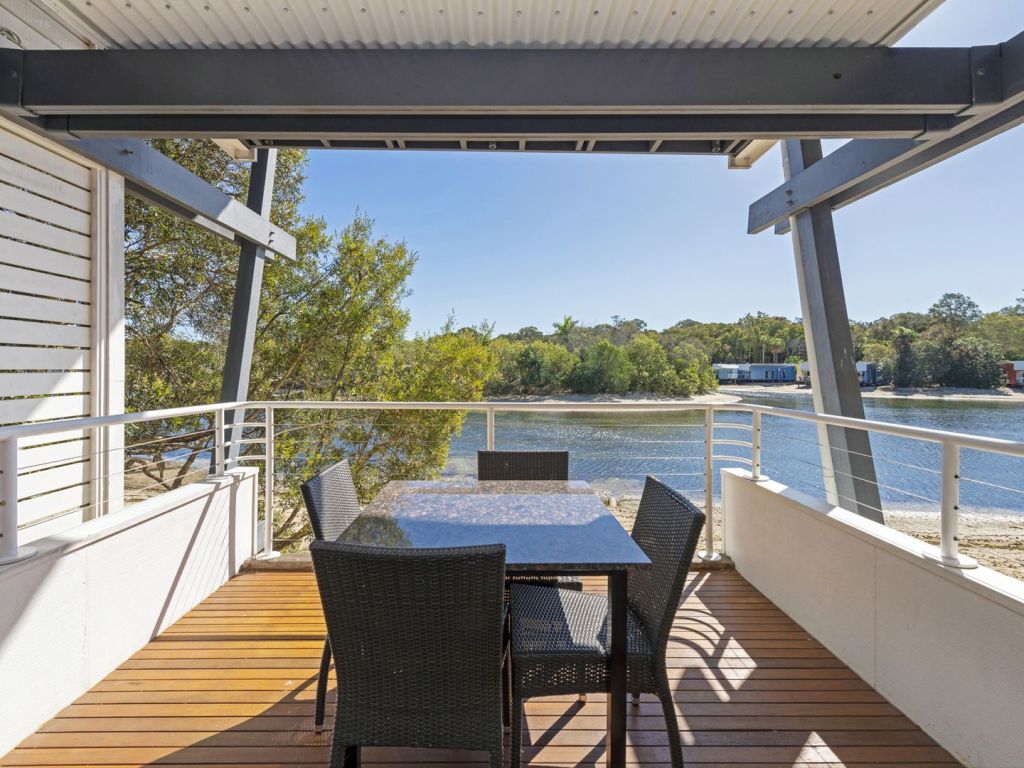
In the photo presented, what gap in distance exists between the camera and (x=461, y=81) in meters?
2.04

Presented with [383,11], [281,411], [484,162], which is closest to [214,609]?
[383,11]

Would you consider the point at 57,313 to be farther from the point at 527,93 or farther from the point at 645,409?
the point at 645,409

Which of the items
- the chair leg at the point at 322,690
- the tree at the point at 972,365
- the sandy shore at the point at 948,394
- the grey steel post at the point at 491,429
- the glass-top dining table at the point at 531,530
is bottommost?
the chair leg at the point at 322,690

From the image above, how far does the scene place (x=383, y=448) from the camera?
7.78 m

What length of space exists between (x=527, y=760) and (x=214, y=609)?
1.87 m

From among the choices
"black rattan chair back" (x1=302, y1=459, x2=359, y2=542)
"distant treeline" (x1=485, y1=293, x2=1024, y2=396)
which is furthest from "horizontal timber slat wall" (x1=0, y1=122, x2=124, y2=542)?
"distant treeline" (x1=485, y1=293, x2=1024, y2=396)

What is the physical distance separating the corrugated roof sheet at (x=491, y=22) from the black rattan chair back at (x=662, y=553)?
5.27 feet

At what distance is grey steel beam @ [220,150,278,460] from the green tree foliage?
128 inches

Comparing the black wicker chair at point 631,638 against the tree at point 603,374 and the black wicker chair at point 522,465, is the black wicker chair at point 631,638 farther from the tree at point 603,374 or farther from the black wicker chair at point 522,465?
the tree at point 603,374

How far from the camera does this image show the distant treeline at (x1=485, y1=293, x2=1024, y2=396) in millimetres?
4246

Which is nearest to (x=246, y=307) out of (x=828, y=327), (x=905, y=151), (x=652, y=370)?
(x=828, y=327)

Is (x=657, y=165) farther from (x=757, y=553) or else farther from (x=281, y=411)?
(x=757, y=553)

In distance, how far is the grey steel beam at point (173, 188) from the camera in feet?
9.00

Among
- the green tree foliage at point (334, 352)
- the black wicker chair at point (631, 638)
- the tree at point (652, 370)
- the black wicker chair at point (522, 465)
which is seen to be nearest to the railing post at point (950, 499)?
the black wicker chair at point (631, 638)
